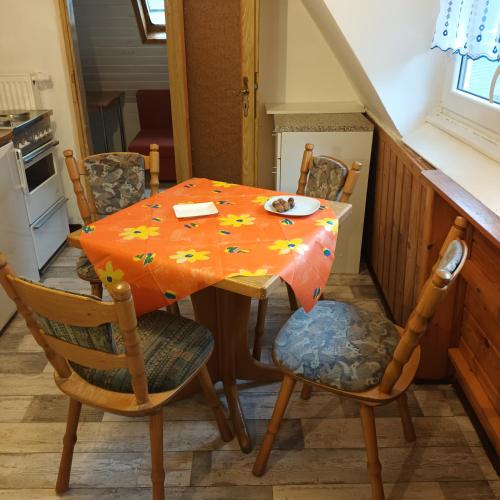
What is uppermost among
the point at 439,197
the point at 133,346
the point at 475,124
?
the point at 475,124

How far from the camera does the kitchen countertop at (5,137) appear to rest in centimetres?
242

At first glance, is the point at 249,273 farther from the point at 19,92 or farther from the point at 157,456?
the point at 19,92

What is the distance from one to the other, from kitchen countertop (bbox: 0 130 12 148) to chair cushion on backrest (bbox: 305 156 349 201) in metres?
1.48

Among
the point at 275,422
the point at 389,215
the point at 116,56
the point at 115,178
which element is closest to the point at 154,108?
the point at 116,56

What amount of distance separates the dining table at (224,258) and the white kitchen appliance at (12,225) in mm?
937

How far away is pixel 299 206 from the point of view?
1.89 m

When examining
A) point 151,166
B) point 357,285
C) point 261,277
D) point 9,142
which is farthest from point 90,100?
point 261,277

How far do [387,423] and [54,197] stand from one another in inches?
91.9

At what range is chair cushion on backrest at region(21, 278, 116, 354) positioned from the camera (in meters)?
1.21

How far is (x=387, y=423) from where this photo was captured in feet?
6.19

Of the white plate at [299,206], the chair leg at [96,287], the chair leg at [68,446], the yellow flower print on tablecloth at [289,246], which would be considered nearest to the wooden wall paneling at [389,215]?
the white plate at [299,206]

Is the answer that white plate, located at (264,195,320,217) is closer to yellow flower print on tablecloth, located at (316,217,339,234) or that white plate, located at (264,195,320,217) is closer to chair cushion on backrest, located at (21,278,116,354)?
yellow flower print on tablecloth, located at (316,217,339,234)

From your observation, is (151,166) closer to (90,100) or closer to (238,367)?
(238,367)

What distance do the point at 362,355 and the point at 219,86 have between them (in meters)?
2.32
